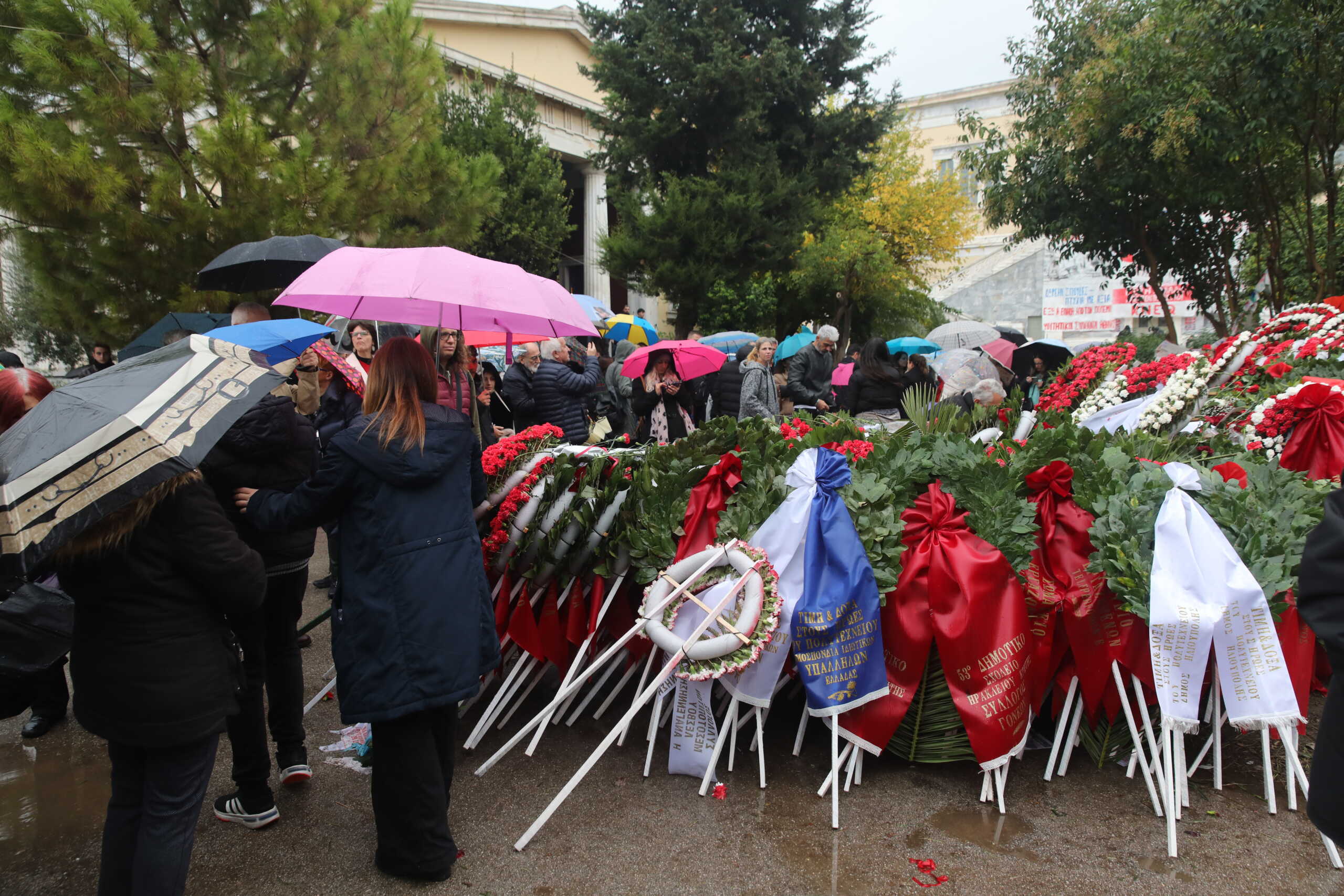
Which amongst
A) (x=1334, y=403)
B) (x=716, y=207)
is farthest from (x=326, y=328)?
(x=716, y=207)

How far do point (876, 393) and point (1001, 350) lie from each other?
6.47m

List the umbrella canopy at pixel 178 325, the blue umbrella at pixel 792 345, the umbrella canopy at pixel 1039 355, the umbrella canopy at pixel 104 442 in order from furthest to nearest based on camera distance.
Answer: the umbrella canopy at pixel 1039 355 < the blue umbrella at pixel 792 345 < the umbrella canopy at pixel 178 325 < the umbrella canopy at pixel 104 442

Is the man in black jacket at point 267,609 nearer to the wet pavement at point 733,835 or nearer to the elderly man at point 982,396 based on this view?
the wet pavement at point 733,835

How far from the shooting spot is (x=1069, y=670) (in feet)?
11.4

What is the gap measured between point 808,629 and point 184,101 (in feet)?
27.6

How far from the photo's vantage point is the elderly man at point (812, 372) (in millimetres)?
8617

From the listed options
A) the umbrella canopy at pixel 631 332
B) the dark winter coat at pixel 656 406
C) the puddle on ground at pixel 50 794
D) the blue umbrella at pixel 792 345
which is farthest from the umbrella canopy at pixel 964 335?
the puddle on ground at pixel 50 794

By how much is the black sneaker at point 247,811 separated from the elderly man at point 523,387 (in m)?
3.89

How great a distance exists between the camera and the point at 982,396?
6.06m

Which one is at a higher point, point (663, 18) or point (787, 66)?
point (663, 18)

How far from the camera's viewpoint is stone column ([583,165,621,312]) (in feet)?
97.1

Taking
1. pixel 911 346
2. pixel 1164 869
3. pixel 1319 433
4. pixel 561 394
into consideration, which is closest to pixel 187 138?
pixel 561 394

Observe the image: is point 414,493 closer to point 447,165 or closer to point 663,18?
point 447,165

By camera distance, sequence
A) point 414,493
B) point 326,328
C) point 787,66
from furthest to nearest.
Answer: point 787,66 → point 326,328 → point 414,493
